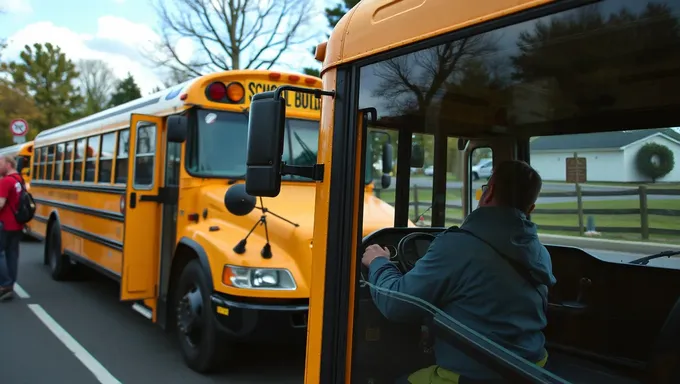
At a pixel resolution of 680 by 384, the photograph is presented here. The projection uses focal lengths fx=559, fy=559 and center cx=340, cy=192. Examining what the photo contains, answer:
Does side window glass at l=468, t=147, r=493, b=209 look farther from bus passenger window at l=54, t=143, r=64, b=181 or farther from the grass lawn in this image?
bus passenger window at l=54, t=143, r=64, b=181

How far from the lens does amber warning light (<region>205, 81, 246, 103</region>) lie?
472 cm

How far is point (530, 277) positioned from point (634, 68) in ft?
2.60

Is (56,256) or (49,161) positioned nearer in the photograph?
(56,256)

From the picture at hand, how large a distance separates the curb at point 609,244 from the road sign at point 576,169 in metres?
0.27

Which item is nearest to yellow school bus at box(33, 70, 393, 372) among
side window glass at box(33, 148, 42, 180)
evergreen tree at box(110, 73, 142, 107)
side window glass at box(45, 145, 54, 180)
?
side window glass at box(45, 145, 54, 180)

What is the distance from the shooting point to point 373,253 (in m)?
2.04

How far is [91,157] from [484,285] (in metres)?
6.39

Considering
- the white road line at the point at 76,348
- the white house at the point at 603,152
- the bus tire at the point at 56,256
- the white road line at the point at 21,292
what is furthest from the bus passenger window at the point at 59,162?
the white house at the point at 603,152

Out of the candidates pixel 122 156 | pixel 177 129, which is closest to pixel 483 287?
pixel 177 129

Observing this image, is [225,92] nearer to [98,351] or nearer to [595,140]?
[98,351]

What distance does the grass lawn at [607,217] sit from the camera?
218 centimetres

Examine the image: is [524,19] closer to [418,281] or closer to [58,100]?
[418,281]

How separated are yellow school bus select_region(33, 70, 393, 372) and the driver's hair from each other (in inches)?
32.1

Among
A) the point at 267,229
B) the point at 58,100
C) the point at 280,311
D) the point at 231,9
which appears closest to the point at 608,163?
the point at 280,311
